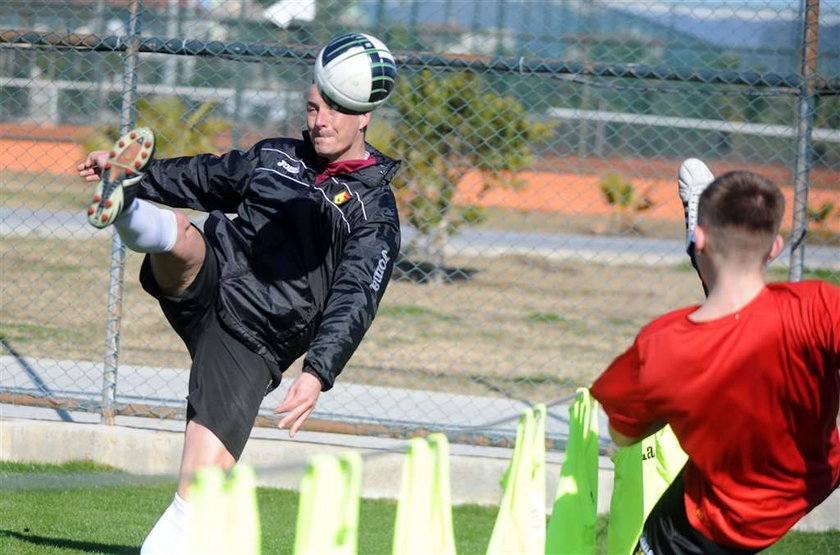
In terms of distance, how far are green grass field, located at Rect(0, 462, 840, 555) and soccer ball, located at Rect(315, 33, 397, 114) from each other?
7.12 ft

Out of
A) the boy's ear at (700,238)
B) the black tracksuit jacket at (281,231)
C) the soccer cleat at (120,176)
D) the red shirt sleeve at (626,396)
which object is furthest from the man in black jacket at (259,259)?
the boy's ear at (700,238)

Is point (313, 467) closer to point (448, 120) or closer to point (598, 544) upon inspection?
point (598, 544)

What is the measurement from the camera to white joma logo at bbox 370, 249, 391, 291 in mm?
3789

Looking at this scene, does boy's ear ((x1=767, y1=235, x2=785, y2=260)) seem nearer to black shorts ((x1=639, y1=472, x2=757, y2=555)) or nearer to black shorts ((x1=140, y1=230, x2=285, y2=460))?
black shorts ((x1=639, y1=472, x2=757, y2=555))

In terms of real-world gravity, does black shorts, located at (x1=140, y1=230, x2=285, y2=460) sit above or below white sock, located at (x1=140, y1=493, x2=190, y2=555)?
above

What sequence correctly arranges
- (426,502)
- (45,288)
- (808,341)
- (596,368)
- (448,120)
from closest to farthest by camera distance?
(808,341) → (426,502) → (596,368) → (45,288) → (448,120)

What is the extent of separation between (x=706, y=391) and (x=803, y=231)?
3402 millimetres

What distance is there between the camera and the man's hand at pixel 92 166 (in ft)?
12.0

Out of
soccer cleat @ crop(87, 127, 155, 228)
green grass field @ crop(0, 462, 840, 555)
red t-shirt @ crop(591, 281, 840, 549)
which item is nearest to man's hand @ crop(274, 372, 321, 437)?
soccer cleat @ crop(87, 127, 155, 228)

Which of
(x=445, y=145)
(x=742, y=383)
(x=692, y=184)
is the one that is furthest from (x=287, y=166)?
(x=445, y=145)

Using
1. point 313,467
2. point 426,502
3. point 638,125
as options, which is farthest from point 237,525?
point 638,125

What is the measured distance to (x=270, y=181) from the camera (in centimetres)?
409

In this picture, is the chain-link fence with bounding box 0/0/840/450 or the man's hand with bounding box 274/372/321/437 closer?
the man's hand with bounding box 274/372/321/437

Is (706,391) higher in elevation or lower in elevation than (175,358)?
higher
